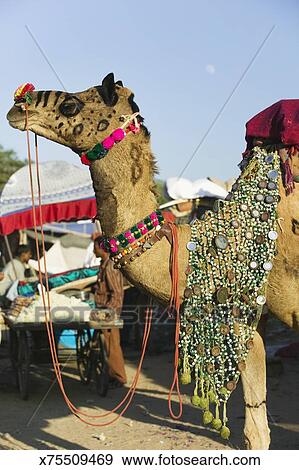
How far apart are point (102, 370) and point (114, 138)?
476 cm

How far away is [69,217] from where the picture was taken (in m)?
11.2

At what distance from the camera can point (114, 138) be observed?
13.4 ft

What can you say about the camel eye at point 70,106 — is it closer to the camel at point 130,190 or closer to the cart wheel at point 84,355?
the camel at point 130,190

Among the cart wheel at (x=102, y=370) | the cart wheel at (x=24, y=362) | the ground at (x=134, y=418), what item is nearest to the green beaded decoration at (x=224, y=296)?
the ground at (x=134, y=418)

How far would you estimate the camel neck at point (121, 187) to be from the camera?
4113 mm

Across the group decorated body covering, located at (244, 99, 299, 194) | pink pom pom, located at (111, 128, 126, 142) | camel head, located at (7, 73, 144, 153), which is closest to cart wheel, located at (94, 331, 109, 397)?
decorated body covering, located at (244, 99, 299, 194)

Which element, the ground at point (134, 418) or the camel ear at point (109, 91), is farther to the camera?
the ground at point (134, 418)

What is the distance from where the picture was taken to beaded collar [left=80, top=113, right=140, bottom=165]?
4094 mm

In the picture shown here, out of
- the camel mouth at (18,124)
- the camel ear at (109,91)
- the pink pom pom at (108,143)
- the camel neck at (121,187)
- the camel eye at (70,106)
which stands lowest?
the camel neck at (121,187)

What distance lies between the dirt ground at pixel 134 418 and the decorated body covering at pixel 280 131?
267cm

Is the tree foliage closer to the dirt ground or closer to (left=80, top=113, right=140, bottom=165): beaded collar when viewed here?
the dirt ground

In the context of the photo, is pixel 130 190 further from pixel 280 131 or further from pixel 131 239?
pixel 280 131

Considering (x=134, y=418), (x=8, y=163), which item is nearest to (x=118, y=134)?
(x=134, y=418)

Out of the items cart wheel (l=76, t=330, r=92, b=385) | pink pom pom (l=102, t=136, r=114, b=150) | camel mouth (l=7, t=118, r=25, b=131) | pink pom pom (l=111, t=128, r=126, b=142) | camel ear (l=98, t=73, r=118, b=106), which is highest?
camel ear (l=98, t=73, r=118, b=106)
